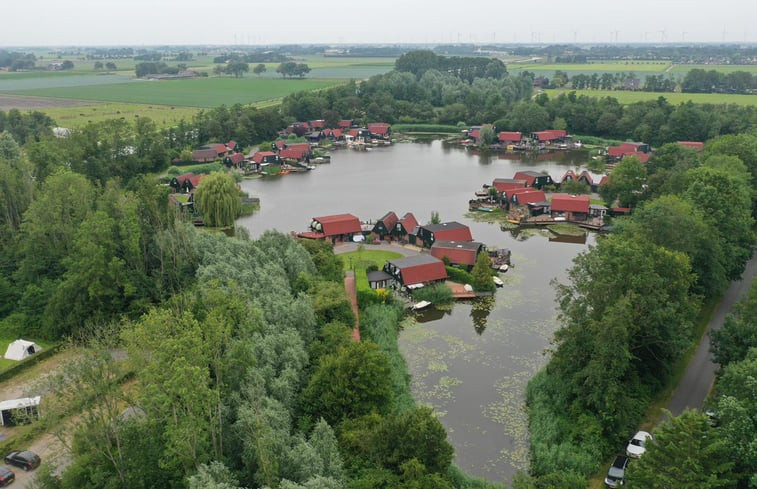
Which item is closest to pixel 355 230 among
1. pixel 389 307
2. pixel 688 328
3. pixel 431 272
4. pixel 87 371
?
pixel 431 272

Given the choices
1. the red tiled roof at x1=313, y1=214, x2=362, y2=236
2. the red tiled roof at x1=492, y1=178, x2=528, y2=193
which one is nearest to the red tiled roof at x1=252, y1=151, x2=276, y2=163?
the red tiled roof at x1=313, y1=214, x2=362, y2=236

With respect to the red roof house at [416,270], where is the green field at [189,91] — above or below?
above

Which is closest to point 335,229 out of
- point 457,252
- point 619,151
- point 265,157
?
point 457,252

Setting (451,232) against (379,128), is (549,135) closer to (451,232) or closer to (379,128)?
(379,128)

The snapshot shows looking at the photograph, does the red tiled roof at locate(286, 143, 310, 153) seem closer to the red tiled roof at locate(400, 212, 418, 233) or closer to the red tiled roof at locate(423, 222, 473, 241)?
the red tiled roof at locate(400, 212, 418, 233)

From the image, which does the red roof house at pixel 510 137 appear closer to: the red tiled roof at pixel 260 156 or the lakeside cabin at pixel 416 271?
the red tiled roof at pixel 260 156

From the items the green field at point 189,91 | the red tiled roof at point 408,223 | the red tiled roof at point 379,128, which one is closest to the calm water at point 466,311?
the red tiled roof at point 408,223
